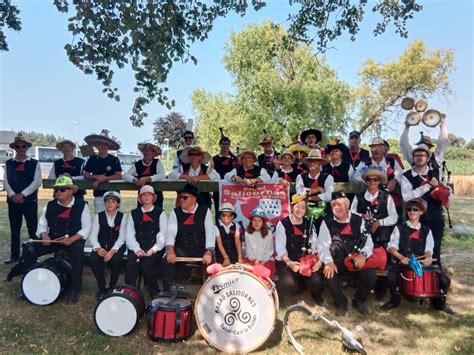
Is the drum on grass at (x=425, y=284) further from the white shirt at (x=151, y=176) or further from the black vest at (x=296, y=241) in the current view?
the white shirt at (x=151, y=176)

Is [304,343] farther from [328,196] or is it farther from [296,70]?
[296,70]

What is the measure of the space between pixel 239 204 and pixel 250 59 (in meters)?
18.3

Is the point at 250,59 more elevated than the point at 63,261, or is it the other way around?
the point at 250,59

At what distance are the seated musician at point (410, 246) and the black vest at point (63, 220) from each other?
3.97 m

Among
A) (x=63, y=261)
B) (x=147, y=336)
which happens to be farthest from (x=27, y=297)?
(x=147, y=336)

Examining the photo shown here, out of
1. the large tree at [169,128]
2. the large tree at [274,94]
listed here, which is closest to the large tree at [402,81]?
the large tree at [274,94]

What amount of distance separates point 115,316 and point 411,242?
3.52 meters

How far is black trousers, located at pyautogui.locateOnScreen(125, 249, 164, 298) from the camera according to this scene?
16.0ft

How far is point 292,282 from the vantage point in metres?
4.88

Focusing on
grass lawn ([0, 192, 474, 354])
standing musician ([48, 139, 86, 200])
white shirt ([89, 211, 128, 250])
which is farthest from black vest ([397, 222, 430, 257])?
standing musician ([48, 139, 86, 200])

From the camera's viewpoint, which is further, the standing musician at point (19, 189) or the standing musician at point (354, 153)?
the standing musician at point (354, 153)

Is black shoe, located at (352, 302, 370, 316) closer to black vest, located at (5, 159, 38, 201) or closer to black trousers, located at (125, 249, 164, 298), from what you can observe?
black trousers, located at (125, 249, 164, 298)

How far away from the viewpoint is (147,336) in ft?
13.3

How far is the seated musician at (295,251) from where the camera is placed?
486cm
